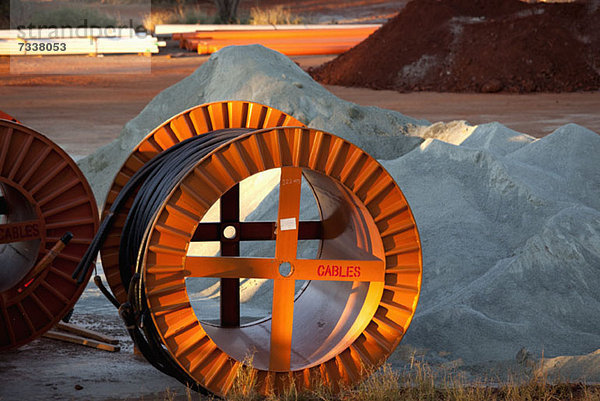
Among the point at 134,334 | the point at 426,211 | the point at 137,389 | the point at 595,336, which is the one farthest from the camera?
the point at 426,211

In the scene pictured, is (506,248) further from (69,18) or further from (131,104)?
(69,18)

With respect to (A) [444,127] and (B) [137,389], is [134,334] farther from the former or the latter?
(A) [444,127]

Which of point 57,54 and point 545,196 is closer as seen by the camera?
point 545,196

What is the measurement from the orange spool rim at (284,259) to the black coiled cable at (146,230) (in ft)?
→ 0.28

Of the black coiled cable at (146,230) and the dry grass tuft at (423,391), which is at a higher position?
the black coiled cable at (146,230)

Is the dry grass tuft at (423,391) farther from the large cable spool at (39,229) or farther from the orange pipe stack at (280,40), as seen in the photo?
the orange pipe stack at (280,40)

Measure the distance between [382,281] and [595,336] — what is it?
194cm

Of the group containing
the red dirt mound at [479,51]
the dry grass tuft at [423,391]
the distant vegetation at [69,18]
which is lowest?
the dry grass tuft at [423,391]

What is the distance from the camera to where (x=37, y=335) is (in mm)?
5277

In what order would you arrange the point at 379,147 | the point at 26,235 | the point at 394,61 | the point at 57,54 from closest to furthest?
1. the point at 26,235
2. the point at 379,147
3. the point at 394,61
4. the point at 57,54

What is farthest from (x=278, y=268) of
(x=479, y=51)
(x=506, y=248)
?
(x=479, y=51)

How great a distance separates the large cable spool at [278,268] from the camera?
4195mm

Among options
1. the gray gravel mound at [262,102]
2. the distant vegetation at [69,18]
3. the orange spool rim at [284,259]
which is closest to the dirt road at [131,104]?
the gray gravel mound at [262,102]

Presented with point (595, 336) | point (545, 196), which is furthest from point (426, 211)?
point (595, 336)
